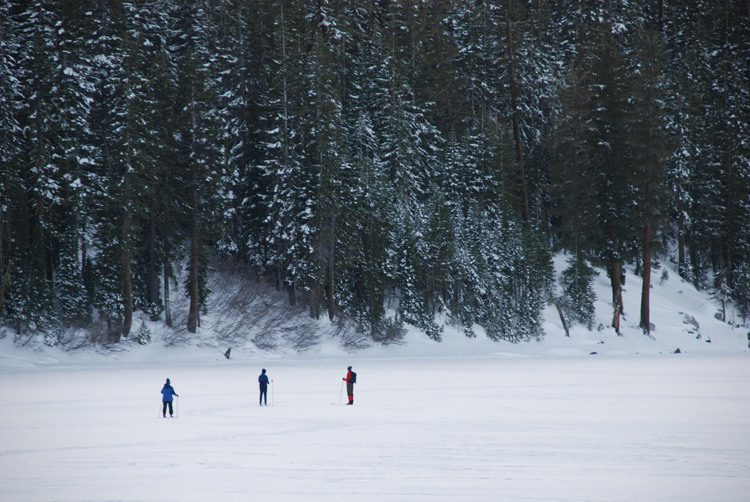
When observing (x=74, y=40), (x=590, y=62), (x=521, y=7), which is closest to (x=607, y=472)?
(x=74, y=40)

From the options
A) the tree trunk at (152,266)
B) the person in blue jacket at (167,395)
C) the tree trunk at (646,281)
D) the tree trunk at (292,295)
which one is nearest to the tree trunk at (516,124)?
the tree trunk at (646,281)

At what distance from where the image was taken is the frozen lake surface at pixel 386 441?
938 centimetres

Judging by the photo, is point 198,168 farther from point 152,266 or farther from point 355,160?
point 355,160

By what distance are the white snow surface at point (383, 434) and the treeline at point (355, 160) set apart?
9.25m

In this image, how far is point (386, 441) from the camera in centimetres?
1304

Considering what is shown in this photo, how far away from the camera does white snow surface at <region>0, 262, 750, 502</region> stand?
31.0 ft

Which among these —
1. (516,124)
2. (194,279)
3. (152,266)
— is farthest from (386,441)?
(516,124)

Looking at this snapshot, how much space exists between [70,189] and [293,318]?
15.4 meters

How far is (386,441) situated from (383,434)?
2.69 ft

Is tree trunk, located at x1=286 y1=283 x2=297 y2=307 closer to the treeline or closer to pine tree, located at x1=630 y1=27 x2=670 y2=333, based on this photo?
the treeline

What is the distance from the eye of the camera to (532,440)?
12922 millimetres

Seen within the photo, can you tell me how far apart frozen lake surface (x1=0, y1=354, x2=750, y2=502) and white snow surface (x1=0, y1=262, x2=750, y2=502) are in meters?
0.05

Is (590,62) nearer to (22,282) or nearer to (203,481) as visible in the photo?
(22,282)

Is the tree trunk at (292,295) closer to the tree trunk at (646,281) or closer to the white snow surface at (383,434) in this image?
the white snow surface at (383,434)
